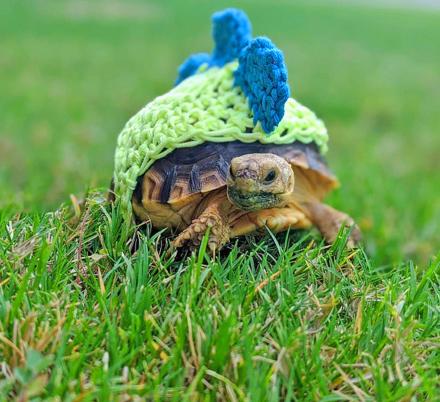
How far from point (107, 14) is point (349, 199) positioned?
12.0 m

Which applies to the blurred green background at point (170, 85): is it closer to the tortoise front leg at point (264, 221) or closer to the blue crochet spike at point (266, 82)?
the tortoise front leg at point (264, 221)

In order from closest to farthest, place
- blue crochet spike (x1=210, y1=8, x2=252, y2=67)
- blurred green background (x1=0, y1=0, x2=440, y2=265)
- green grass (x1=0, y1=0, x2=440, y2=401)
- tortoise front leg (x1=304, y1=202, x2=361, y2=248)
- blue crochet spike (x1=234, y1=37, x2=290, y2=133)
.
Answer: green grass (x1=0, y1=0, x2=440, y2=401) < blue crochet spike (x1=234, y1=37, x2=290, y2=133) < tortoise front leg (x1=304, y1=202, x2=361, y2=248) < blue crochet spike (x1=210, y1=8, x2=252, y2=67) < blurred green background (x1=0, y1=0, x2=440, y2=265)

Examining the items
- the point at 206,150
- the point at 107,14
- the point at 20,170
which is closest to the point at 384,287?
the point at 206,150

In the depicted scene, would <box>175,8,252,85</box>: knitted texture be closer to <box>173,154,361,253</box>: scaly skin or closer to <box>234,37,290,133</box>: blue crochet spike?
<box>234,37,290,133</box>: blue crochet spike

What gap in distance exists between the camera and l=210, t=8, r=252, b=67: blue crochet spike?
2430 millimetres

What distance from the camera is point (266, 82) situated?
2014mm

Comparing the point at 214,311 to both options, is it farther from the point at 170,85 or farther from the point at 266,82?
the point at 170,85

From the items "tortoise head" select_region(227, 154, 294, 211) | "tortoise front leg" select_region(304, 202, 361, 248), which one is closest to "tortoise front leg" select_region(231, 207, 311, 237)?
"tortoise head" select_region(227, 154, 294, 211)

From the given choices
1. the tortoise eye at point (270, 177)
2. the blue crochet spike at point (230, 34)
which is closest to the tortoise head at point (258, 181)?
the tortoise eye at point (270, 177)

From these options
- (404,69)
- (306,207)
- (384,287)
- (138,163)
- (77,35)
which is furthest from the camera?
(77,35)

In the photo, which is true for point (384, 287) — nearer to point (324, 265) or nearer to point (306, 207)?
point (324, 265)

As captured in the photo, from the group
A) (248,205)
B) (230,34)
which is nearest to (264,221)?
(248,205)

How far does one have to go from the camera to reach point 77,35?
1095 centimetres

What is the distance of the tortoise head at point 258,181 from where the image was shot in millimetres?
1859
